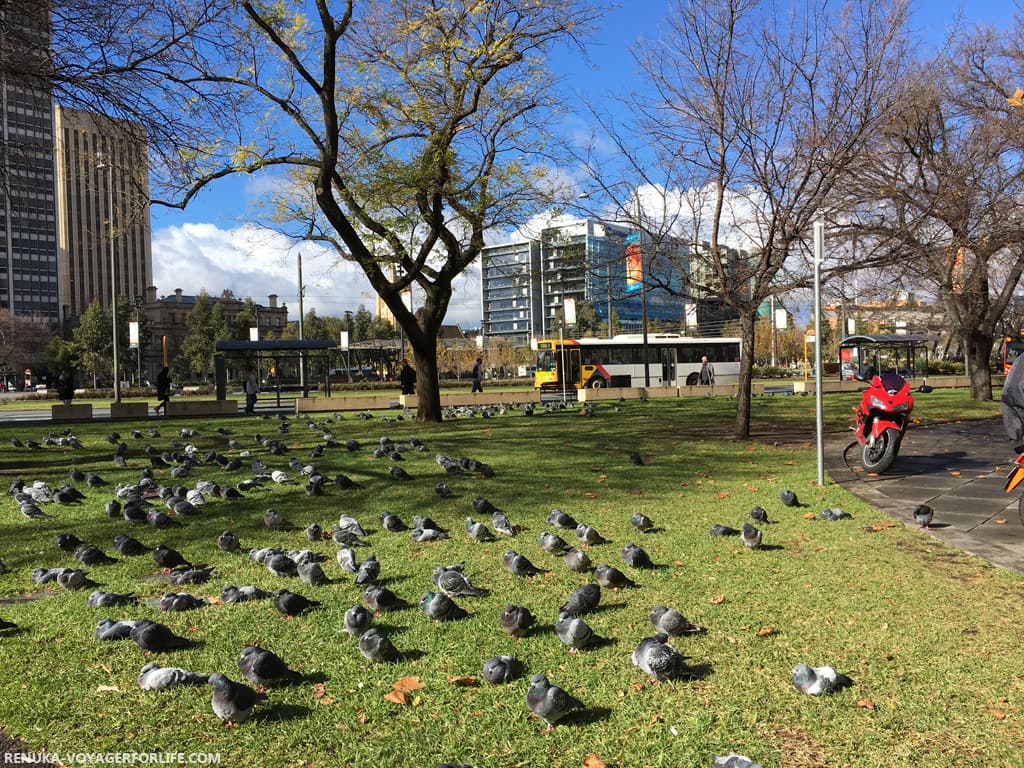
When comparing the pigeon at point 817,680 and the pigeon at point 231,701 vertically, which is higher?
the pigeon at point 231,701

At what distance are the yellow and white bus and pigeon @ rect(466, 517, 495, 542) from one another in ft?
105

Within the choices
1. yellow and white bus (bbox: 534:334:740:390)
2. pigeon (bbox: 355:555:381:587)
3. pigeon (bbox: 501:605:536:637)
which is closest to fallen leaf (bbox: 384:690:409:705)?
pigeon (bbox: 501:605:536:637)

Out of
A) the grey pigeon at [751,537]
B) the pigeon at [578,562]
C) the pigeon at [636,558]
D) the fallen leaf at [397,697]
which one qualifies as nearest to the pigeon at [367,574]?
the pigeon at [578,562]

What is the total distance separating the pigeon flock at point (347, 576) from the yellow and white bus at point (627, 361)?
3092cm

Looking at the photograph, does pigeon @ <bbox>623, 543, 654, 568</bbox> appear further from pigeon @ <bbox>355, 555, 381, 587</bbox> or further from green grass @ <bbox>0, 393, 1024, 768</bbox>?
pigeon @ <bbox>355, 555, 381, 587</bbox>

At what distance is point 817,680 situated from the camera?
3.12 metres

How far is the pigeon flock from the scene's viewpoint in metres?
3.22

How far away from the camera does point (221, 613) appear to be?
4211mm

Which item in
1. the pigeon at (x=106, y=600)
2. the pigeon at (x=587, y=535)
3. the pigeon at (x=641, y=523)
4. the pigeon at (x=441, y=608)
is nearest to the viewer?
the pigeon at (x=441, y=608)

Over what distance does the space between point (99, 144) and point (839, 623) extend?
1348cm

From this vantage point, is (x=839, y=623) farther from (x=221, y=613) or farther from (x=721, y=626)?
(x=221, y=613)

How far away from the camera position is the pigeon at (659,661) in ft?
10.6

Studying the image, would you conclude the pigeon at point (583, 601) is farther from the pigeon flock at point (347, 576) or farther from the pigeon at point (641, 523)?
the pigeon at point (641, 523)

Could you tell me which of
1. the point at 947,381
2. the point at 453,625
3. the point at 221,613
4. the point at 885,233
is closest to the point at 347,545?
the point at 221,613
